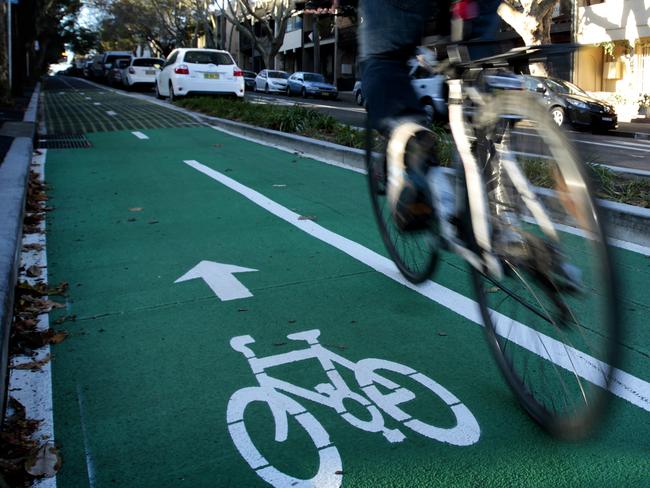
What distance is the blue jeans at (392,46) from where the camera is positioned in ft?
9.87

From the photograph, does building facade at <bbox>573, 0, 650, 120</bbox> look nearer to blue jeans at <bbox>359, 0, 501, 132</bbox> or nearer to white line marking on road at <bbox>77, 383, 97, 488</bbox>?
blue jeans at <bbox>359, 0, 501, 132</bbox>

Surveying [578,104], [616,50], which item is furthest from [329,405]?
[616,50]

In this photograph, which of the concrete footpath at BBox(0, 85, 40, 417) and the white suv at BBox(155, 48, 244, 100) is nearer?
the concrete footpath at BBox(0, 85, 40, 417)

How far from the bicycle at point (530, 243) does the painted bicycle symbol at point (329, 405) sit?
1.03 feet

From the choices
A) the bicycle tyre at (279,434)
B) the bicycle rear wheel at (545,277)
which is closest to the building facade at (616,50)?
the bicycle rear wheel at (545,277)

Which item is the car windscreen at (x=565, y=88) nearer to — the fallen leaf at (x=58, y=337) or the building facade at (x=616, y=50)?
the building facade at (x=616, y=50)

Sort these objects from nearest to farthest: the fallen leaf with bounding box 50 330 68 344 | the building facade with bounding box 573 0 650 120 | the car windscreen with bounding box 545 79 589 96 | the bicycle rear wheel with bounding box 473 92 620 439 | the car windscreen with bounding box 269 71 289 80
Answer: the bicycle rear wheel with bounding box 473 92 620 439
the fallen leaf with bounding box 50 330 68 344
the car windscreen with bounding box 545 79 589 96
the building facade with bounding box 573 0 650 120
the car windscreen with bounding box 269 71 289 80

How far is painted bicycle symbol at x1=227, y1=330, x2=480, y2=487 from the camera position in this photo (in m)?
2.37

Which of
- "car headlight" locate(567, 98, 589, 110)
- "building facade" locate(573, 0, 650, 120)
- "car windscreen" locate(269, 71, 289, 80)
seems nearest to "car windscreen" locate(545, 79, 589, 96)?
"car headlight" locate(567, 98, 589, 110)

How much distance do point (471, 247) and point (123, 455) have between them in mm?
1460

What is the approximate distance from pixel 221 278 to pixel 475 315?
162 cm

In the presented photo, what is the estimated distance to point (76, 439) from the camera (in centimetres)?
255

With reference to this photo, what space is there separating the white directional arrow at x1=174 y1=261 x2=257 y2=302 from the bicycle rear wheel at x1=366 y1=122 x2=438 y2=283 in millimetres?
921

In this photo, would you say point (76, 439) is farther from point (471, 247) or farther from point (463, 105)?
point (463, 105)
